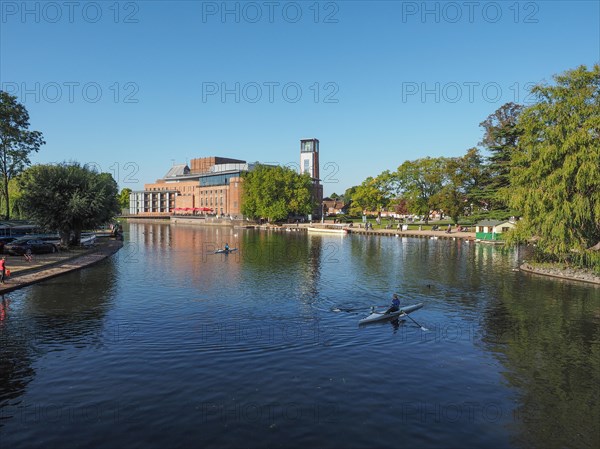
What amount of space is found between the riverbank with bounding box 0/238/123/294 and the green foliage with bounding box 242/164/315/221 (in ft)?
272

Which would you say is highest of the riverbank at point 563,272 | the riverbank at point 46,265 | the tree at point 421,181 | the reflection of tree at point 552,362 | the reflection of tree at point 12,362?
the tree at point 421,181

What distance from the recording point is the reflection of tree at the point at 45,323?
18.4 metres

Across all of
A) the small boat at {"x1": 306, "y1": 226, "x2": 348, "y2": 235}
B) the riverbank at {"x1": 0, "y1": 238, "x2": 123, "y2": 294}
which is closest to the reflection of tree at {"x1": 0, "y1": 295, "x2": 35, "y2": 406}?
the riverbank at {"x1": 0, "y1": 238, "x2": 123, "y2": 294}

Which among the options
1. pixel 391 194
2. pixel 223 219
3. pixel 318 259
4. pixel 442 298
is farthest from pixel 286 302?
pixel 223 219

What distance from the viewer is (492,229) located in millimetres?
82688

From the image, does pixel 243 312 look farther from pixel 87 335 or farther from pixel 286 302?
pixel 87 335

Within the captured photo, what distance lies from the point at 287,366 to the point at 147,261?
40.2 meters

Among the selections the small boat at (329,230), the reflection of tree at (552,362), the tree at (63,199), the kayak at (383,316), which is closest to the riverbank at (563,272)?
the reflection of tree at (552,362)

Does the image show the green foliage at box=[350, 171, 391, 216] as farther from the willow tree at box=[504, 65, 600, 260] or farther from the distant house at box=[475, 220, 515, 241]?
the willow tree at box=[504, 65, 600, 260]

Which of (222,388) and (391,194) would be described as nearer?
(222,388)

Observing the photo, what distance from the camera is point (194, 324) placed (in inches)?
1013

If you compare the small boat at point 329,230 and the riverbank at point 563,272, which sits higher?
the small boat at point 329,230

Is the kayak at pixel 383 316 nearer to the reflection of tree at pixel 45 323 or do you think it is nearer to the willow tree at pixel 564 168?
the reflection of tree at pixel 45 323

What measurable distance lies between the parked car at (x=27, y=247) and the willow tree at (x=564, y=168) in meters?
53.0
